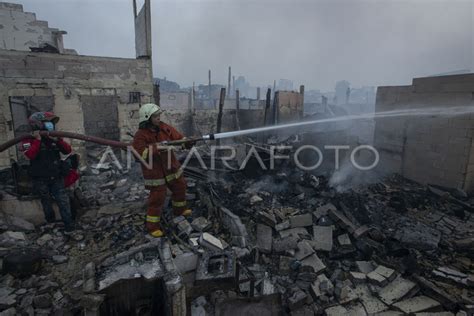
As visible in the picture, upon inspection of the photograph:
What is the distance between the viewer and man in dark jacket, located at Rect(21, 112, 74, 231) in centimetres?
456

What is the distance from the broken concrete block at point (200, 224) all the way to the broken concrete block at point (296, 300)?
1.87m

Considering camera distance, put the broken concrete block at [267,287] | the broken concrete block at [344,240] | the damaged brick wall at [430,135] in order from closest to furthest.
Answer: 1. the broken concrete block at [267,287]
2. the broken concrete block at [344,240]
3. the damaged brick wall at [430,135]

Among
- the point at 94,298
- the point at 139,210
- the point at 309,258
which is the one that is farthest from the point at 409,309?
the point at 139,210

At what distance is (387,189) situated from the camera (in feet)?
23.3

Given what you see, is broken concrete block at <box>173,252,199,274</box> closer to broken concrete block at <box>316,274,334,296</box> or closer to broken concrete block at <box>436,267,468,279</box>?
broken concrete block at <box>316,274,334,296</box>

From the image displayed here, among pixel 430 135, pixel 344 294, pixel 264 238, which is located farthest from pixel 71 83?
pixel 430 135

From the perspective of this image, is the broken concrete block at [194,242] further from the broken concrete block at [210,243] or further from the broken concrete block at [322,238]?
the broken concrete block at [322,238]

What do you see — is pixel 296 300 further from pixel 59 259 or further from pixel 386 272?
pixel 59 259

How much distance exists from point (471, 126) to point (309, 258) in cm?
531

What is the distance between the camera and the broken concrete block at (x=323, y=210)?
17.8 feet

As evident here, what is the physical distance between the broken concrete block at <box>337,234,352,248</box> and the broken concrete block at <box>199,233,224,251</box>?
6.98 feet

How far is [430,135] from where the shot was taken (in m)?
7.23

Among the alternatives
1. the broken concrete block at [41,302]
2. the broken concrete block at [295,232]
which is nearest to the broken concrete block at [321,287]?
the broken concrete block at [295,232]

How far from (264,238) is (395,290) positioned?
6.74ft
